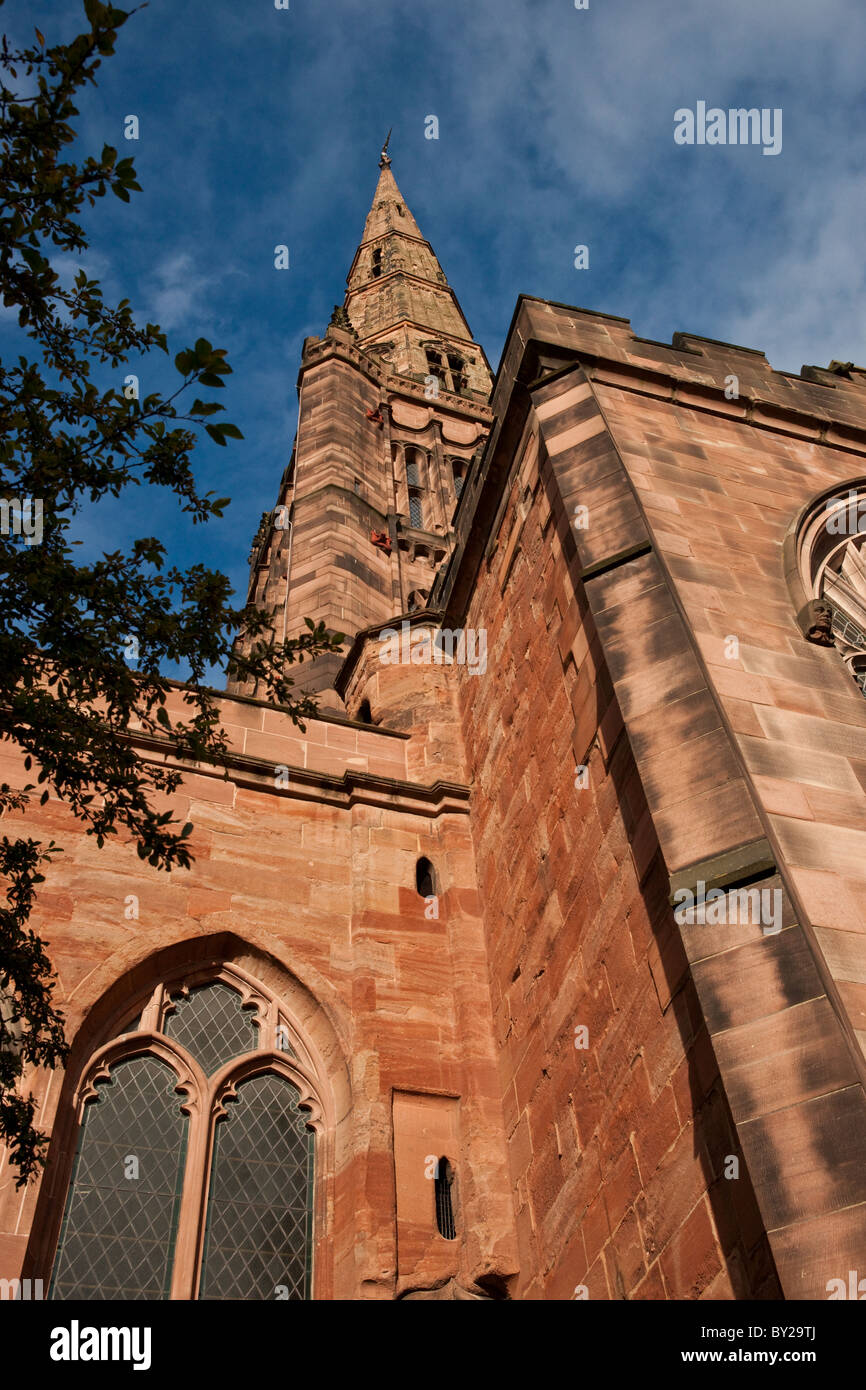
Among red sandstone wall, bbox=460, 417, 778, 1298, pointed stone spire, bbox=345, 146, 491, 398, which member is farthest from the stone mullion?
pointed stone spire, bbox=345, 146, 491, 398

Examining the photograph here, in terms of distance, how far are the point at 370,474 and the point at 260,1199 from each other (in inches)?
829

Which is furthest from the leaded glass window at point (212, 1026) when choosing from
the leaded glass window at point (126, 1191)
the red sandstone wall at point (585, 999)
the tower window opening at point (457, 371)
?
the tower window opening at point (457, 371)

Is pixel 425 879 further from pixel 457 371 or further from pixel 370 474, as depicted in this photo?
pixel 457 371

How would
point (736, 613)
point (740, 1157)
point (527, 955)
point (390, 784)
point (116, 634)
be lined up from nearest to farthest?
1. point (740, 1157)
2. point (116, 634)
3. point (736, 613)
4. point (527, 955)
5. point (390, 784)

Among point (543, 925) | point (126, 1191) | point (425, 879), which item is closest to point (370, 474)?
point (425, 879)

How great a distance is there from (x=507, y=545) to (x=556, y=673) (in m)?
2.32

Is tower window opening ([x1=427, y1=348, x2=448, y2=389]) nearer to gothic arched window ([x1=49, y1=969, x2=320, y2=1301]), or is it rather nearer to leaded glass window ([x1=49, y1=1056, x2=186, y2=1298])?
gothic arched window ([x1=49, y1=969, x2=320, y2=1301])

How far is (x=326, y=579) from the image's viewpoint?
21.8 metres

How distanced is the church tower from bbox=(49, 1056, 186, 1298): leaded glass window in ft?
28.7

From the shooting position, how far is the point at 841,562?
30.1 feet

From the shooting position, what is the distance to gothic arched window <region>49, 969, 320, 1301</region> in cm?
723

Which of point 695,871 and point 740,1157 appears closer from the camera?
point 740,1157

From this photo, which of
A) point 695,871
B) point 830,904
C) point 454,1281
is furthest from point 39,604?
point 454,1281
